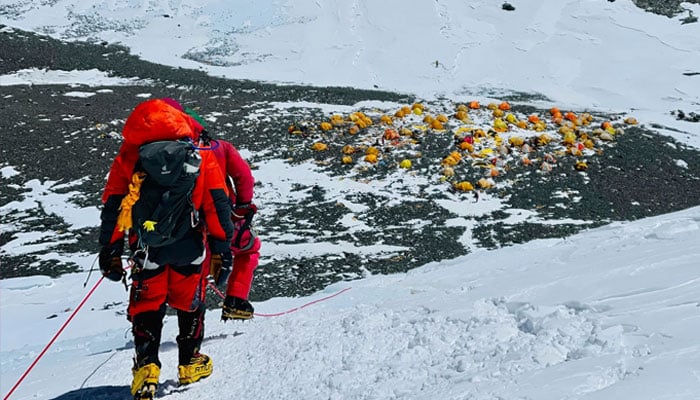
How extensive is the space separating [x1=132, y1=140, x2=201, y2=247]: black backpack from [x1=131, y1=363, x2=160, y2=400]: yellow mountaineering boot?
30.2 inches

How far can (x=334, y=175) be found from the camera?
405 inches

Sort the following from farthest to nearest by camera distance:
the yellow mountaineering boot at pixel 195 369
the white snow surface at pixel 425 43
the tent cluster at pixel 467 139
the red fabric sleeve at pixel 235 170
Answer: the white snow surface at pixel 425 43 < the tent cluster at pixel 467 139 < the yellow mountaineering boot at pixel 195 369 < the red fabric sleeve at pixel 235 170

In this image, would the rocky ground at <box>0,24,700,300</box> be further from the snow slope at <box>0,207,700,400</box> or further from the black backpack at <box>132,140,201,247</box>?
the black backpack at <box>132,140,201,247</box>

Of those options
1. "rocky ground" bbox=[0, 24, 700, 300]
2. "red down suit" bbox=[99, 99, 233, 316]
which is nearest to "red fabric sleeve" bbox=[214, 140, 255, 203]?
"red down suit" bbox=[99, 99, 233, 316]

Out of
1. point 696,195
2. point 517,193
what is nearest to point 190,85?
point 517,193

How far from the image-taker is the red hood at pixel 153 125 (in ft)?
11.2

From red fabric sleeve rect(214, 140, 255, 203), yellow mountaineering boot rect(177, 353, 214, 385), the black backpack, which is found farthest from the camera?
yellow mountaineering boot rect(177, 353, 214, 385)

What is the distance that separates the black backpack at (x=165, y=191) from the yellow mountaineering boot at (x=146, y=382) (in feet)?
2.52

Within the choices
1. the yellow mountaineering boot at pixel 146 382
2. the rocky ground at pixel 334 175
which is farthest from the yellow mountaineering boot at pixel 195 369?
the rocky ground at pixel 334 175

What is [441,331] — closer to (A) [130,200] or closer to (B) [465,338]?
A: (B) [465,338]

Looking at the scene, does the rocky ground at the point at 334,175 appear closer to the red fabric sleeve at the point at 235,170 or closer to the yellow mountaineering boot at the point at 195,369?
the yellow mountaineering boot at the point at 195,369

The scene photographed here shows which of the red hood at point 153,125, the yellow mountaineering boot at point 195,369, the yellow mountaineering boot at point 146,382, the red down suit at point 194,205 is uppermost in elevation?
the red hood at point 153,125

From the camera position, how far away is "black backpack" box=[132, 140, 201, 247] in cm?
338

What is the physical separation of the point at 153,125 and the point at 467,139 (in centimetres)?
842
